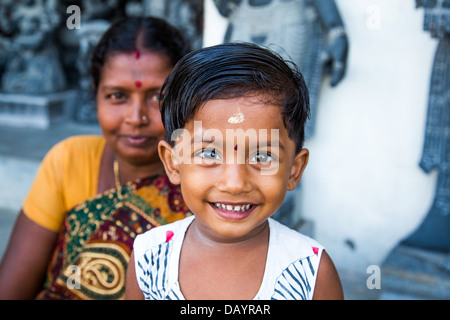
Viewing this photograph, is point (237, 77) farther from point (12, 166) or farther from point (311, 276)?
point (12, 166)

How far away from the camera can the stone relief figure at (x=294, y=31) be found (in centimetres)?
226

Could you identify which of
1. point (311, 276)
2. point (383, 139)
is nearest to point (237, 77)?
point (311, 276)

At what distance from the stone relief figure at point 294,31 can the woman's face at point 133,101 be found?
1.03 metres

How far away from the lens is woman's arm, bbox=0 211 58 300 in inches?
57.7

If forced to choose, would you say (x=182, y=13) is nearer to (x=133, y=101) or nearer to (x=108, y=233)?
(x=133, y=101)

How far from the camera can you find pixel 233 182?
87cm

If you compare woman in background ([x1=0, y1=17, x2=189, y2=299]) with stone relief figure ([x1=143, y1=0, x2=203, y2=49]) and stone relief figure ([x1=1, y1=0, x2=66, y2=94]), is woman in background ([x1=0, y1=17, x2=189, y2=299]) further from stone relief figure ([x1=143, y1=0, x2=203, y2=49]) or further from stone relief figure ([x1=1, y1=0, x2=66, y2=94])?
stone relief figure ([x1=1, y1=0, x2=66, y2=94])

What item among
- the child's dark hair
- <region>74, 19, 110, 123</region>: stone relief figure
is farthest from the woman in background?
<region>74, 19, 110, 123</region>: stone relief figure

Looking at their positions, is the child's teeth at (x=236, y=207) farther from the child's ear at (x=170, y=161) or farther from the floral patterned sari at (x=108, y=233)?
the floral patterned sari at (x=108, y=233)

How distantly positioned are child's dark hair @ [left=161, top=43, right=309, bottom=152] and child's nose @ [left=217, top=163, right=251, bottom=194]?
141mm

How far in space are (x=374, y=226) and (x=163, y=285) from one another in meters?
1.67

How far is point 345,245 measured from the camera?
252cm

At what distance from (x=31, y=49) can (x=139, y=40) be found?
3708 millimetres

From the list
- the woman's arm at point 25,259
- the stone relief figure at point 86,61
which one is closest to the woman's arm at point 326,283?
the woman's arm at point 25,259
